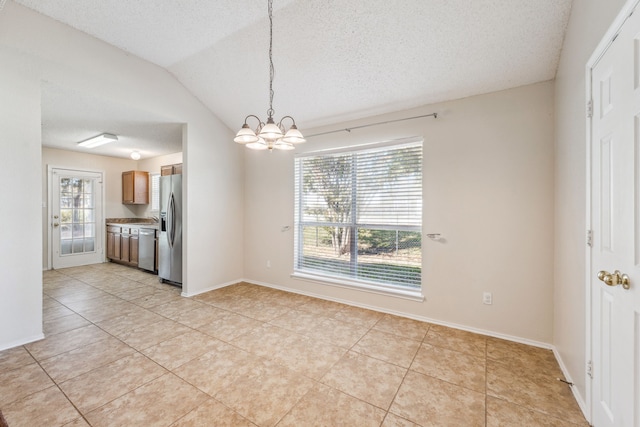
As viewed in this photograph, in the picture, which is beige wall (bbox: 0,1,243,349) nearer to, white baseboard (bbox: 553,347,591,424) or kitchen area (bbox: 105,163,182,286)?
kitchen area (bbox: 105,163,182,286)

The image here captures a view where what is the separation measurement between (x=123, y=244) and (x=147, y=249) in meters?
1.11

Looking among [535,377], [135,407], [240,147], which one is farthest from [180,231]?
[535,377]

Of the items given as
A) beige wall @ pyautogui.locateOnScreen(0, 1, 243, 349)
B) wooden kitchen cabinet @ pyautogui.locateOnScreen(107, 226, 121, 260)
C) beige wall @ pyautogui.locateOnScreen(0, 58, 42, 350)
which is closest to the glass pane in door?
wooden kitchen cabinet @ pyautogui.locateOnScreen(107, 226, 121, 260)

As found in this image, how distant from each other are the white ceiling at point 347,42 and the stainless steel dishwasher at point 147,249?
8.07 feet

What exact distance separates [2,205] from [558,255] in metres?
4.93

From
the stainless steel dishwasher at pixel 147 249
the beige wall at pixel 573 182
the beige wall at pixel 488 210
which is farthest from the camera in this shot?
the stainless steel dishwasher at pixel 147 249

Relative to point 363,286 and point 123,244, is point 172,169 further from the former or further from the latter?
point 363,286

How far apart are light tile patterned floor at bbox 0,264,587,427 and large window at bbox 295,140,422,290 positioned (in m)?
0.67

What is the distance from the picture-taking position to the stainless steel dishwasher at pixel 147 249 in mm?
5207

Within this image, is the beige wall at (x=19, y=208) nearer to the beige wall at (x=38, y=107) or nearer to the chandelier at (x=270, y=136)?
the beige wall at (x=38, y=107)

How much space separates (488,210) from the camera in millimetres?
2797

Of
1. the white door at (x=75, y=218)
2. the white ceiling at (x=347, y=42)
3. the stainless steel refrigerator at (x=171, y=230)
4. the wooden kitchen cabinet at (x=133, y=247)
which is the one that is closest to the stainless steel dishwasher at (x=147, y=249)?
the wooden kitchen cabinet at (x=133, y=247)

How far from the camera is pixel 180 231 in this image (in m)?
4.26

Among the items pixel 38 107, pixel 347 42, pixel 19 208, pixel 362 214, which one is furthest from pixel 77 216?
pixel 347 42
